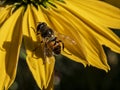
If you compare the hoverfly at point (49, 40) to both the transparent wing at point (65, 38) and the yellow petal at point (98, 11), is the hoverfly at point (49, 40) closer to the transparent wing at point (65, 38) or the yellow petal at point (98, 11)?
the transparent wing at point (65, 38)

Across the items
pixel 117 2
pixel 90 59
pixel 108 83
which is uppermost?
pixel 117 2

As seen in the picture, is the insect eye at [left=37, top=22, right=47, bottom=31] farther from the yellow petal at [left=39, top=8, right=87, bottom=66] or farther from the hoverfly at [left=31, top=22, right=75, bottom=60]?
the yellow petal at [left=39, top=8, right=87, bottom=66]

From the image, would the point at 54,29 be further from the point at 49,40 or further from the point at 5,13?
the point at 5,13

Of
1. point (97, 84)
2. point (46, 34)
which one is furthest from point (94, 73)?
point (46, 34)

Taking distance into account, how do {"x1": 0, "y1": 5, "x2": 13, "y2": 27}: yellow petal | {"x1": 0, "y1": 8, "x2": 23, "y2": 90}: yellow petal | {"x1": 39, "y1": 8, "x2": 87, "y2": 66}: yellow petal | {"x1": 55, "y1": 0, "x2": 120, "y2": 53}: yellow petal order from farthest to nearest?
{"x1": 0, "y1": 5, "x2": 13, "y2": 27}: yellow petal → {"x1": 55, "y1": 0, "x2": 120, "y2": 53}: yellow petal → {"x1": 39, "y1": 8, "x2": 87, "y2": 66}: yellow petal → {"x1": 0, "y1": 8, "x2": 23, "y2": 90}: yellow petal

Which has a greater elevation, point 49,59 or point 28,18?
point 28,18

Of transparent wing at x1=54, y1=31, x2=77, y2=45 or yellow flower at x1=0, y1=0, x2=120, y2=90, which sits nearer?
yellow flower at x1=0, y1=0, x2=120, y2=90

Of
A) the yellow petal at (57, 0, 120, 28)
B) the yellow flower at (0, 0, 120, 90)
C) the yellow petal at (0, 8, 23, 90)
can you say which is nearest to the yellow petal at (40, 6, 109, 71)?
the yellow flower at (0, 0, 120, 90)

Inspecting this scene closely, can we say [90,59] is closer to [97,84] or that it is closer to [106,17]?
[106,17]

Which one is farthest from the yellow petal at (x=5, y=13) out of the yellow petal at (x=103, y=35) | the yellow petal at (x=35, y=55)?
the yellow petal at (x=103, y=35)
